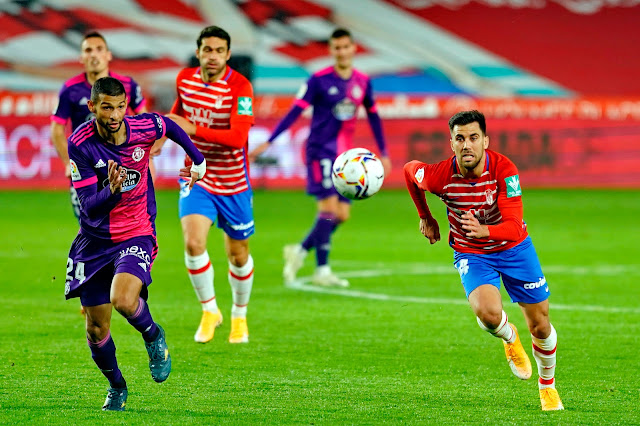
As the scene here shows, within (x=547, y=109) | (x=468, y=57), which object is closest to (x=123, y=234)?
(x=547, y=109)

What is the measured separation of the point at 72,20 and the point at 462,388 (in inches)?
1065

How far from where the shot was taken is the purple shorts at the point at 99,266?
5719mm

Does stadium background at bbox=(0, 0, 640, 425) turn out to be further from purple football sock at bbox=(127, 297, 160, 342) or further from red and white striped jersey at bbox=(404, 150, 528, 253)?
red and white striped jersey at bbox=(404, 150, 528, 253)

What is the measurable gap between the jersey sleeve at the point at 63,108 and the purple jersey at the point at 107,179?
123 inches

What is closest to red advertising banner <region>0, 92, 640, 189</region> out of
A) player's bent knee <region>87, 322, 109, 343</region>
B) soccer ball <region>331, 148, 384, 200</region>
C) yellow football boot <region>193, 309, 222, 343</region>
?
yellow football boot <region>193, 309, 222, 343</region>

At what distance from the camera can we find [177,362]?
6.95 meters

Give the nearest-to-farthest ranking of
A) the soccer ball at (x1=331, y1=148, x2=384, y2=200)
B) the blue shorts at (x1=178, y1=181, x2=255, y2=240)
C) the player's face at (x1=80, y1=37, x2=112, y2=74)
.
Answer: the soccer ball at (x1=331, y1=148, x2=384, y2=200)
the blue shorts at (x1=178, y1=181, x2=255, y2=240)
the player's face at (x1=80, y1=37, x2=112, y2=74)

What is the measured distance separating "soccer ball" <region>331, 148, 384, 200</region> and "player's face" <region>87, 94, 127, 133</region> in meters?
1.73

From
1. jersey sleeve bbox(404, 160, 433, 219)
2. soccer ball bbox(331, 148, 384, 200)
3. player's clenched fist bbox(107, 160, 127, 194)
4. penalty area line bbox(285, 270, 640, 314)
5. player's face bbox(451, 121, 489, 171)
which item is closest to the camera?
player's clenched fist bbox(107, 160, 127, 194)

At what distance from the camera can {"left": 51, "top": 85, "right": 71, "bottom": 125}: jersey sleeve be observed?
893 cm

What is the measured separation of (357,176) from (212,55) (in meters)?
1.64

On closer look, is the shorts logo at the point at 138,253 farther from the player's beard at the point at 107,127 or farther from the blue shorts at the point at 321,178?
the blue shorts at the point at 321,178

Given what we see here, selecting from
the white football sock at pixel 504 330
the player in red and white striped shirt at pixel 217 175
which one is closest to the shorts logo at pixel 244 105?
the player in red and white striped shirt at pixel 217 175

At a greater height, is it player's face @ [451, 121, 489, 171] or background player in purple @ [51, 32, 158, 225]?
background player in purple @ [51, 32, 158, 225]
